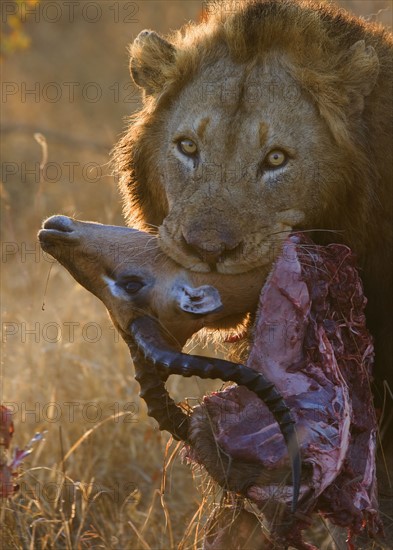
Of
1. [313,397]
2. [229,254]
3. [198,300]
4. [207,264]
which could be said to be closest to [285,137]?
[229,254]

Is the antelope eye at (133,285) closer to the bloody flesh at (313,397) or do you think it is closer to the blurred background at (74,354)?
the bloody flesh at (313,397)

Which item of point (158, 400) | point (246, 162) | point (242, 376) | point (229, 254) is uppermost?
point (246, 162)

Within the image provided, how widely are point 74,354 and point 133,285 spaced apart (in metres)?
3.17

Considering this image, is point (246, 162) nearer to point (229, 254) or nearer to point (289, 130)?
point (289, 130)

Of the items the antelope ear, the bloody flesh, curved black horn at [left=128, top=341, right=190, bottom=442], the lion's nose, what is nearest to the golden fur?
the lion's nose

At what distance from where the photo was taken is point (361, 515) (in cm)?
326

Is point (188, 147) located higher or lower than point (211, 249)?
higher

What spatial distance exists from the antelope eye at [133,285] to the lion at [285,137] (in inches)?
11.7

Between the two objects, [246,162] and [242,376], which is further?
[246,162]

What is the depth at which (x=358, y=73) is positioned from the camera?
3.89 m

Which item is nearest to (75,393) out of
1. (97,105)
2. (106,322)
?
(106,322)

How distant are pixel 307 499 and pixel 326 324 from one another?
64 cm

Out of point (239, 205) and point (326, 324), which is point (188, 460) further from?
point (239, 205)

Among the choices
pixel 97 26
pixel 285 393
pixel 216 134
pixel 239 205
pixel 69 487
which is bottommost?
pixel 69 487
